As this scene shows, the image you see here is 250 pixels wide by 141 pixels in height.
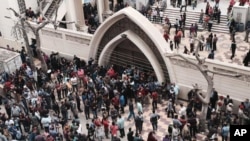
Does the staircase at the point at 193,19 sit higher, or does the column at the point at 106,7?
the column at the point at 106,7

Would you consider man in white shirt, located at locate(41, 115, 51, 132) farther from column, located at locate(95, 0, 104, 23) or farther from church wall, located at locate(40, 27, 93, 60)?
column, located at locate(95, 0, 104, 23)

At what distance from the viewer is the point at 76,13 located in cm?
3316

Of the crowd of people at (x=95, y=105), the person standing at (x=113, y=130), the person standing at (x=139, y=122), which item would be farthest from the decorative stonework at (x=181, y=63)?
the person standing at (x=113, y=130)

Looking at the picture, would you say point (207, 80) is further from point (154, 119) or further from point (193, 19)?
point (193, 19)

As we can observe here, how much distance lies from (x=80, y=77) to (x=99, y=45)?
3.34 m

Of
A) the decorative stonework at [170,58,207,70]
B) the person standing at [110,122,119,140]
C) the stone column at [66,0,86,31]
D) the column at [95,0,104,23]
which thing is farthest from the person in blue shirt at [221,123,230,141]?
the column at [95,0,104,23]

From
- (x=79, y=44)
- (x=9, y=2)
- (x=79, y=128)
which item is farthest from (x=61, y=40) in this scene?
(x=79, y=128)

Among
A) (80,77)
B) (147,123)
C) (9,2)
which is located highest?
(9,2)

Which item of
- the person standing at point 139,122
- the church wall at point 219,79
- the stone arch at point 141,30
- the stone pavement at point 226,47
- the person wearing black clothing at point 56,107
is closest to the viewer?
the person standing at point 139,122

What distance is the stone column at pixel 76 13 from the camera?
108ft

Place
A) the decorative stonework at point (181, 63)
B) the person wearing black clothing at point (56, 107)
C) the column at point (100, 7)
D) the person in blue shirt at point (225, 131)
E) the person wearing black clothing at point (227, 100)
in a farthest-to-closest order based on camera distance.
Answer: the column at point (100, 7) < the decorative stonework at point (181, 63) < the person wearing black clothing at point (56, 107) < the person wearing black clothing at point (227, 100) < the person in blue shirt at point (225, 131)

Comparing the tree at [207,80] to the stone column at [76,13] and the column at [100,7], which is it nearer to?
the stone column at [76,13]

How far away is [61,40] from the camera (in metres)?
30.1

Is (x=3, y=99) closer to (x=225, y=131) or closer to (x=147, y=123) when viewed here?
(x=147, y=123)
